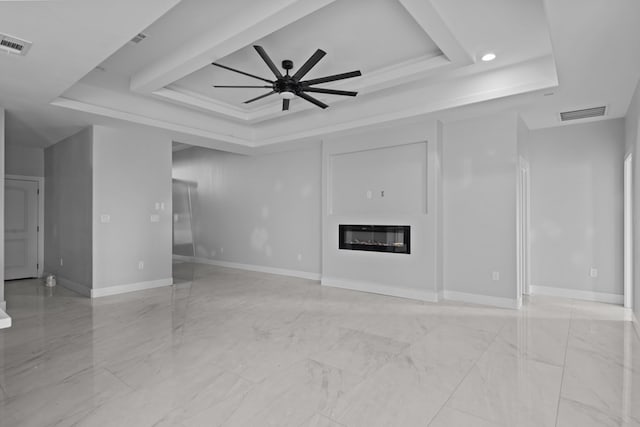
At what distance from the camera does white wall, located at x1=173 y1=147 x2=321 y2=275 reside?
6.98m

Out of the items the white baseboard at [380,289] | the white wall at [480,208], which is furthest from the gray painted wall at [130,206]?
the white wall at [480,208]

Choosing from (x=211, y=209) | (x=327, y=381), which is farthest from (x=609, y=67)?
(x=211, y=209)

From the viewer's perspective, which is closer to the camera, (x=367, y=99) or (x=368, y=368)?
(x=368, y=368)

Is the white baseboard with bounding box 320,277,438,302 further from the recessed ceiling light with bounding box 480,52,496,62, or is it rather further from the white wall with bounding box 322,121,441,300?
the recessed ceiling light with bounding box 480,52,496,62

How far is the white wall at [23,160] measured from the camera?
22.0 ft

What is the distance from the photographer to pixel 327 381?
8.71 ft

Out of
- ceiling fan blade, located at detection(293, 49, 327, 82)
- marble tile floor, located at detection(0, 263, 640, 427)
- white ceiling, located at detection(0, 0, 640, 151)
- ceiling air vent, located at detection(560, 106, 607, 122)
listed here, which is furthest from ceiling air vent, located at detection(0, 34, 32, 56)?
ceiling air vent, located at detection(560, 106, 607, 122)

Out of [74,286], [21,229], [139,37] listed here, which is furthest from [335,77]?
[21,229]

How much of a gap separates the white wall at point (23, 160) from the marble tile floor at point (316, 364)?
322cm

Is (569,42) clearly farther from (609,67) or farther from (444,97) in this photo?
(444,97)

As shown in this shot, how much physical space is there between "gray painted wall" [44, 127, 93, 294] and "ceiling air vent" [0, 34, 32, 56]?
2633mm

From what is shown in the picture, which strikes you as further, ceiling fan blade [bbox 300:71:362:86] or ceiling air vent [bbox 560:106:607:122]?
→ ceiling air vent [bbox 560:106:607:122]

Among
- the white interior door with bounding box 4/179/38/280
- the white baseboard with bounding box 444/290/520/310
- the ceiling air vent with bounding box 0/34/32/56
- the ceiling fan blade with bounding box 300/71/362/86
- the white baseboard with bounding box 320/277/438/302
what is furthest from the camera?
the white interior door with bounding box 4/179/38/280

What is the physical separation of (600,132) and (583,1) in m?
3.66
